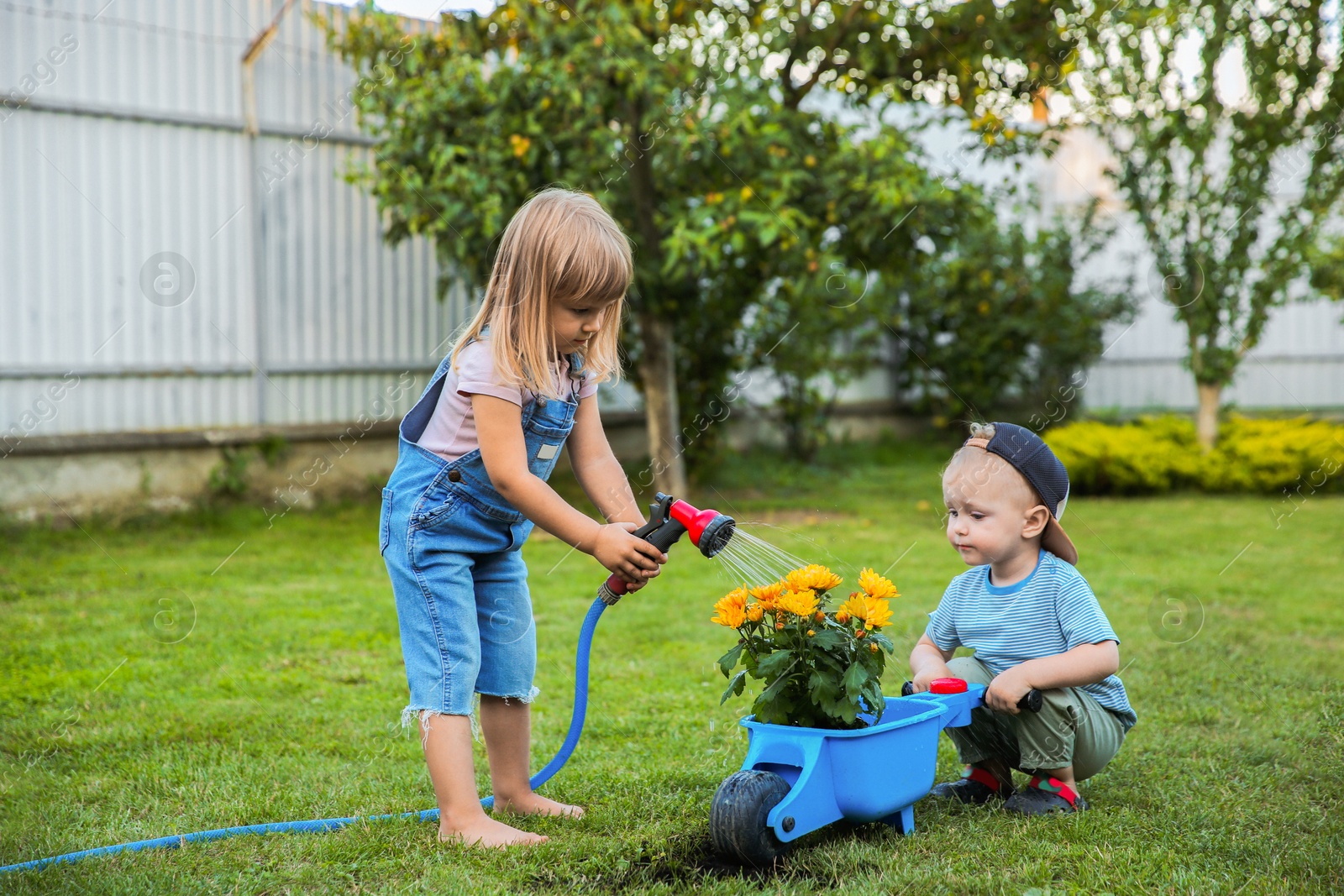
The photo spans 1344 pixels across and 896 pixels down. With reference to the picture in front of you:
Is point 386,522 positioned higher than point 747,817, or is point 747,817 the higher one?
point 386,522

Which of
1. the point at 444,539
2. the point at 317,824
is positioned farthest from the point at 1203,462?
the point at 317,824

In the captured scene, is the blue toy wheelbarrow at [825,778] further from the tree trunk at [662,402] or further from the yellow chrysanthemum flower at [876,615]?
the tree trunk at [662,402]

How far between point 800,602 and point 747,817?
17.2 inches

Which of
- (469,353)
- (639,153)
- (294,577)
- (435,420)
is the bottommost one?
(294,577)

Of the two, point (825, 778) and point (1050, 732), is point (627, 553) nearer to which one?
point (825, 778)

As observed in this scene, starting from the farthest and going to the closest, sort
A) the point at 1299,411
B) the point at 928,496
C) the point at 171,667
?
1. the point at 1299,411
2. the point at 928,496
3. the point at 171,667

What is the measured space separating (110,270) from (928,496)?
5875 mm

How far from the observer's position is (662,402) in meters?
7.29

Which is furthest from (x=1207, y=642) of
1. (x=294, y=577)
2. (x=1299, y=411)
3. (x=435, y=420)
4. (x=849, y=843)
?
(x=1299, y=411)

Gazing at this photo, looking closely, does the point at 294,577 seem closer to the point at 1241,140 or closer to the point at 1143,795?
the point at 1143,795

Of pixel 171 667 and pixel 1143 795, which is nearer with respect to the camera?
pixel 1143 795

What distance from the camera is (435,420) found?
2.41 metres

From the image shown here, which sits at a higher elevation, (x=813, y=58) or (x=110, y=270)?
(x=813, y=58)

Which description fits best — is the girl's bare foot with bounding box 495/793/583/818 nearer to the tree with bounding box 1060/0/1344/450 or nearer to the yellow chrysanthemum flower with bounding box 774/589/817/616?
the yellow chrysanthemum flower with bounding box 774/589/817/616
